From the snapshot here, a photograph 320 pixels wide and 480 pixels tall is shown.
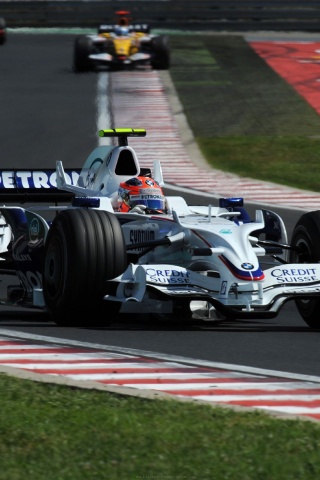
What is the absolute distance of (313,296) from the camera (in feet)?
32.7

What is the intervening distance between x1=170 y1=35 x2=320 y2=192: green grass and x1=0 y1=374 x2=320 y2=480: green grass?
1363cm

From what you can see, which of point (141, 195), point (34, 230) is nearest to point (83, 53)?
point (141, 195)

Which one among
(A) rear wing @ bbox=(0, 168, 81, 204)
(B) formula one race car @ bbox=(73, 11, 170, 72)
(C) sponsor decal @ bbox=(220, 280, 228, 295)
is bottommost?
(B) formula one race car @ bbox=(73, 11, 170, 72)

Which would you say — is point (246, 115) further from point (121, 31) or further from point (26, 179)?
point (26, 179)

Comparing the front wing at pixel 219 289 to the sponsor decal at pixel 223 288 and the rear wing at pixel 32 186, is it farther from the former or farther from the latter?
the rear wing at pixel 32 186

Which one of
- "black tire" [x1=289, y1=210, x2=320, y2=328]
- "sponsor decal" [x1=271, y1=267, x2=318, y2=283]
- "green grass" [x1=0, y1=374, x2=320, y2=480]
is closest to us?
"green grass" [x1=0, y1=374, x2=320, y2=480]

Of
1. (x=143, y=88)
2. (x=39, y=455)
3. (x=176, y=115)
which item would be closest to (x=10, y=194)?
(x=39, y=455)

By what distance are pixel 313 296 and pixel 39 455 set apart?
4534mm

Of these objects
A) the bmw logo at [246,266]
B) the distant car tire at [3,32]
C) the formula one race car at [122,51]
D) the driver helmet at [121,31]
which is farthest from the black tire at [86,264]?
the distant car tire at [3,32]

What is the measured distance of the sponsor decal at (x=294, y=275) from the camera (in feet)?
32.5

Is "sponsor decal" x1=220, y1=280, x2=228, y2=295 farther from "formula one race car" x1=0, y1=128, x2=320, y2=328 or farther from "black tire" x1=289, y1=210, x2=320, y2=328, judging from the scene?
"black tire" x1=289, y1=210, x2=320, y2=328

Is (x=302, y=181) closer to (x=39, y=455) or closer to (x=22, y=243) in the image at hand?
(x=22, y=243)

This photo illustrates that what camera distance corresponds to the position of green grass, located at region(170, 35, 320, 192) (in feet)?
71.9

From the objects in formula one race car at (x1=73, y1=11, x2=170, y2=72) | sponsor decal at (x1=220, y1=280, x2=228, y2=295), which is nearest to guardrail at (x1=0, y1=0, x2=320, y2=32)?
formula one race car at (x1=73, y1=11, x2=170, y2=72)
